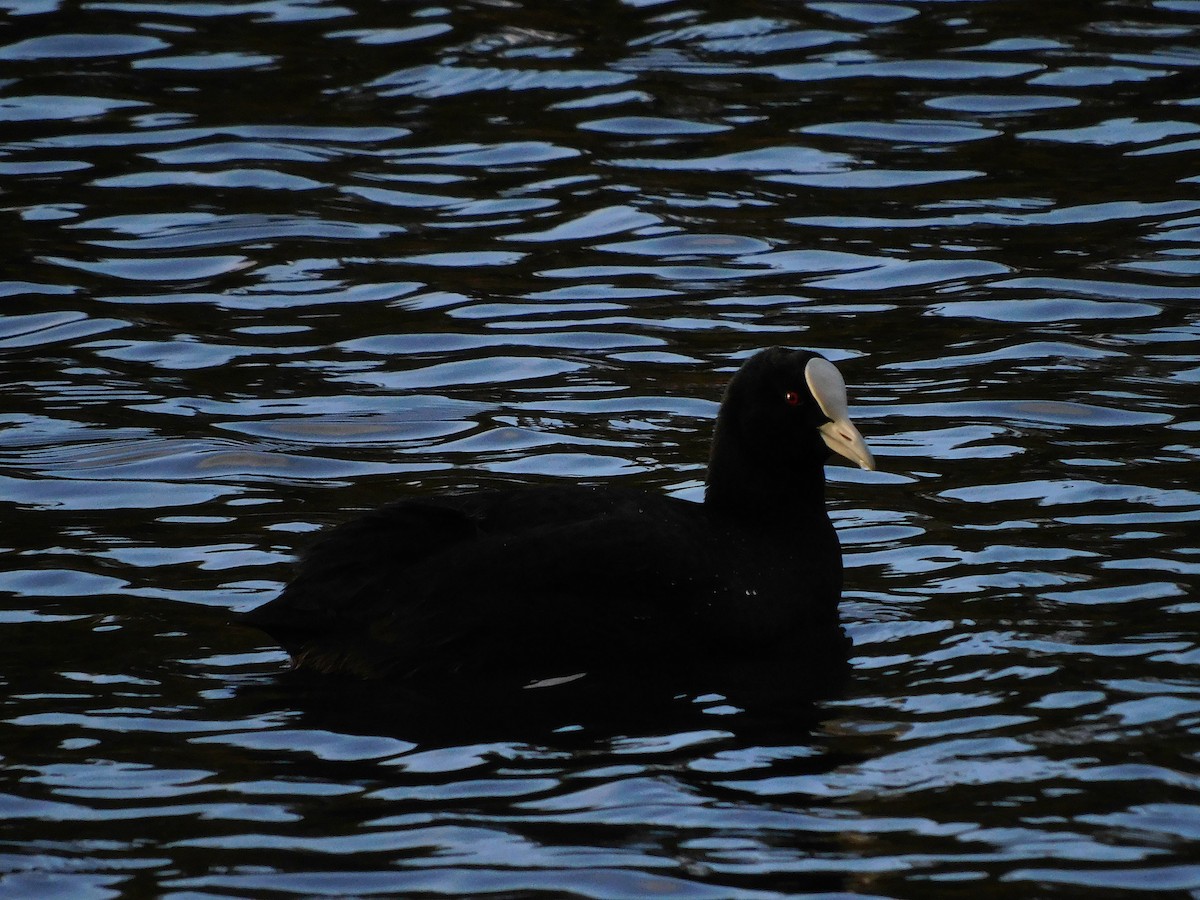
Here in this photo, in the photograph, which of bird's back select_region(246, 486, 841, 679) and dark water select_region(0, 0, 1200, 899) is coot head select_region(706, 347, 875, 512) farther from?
dark water select_region(0, 0, 1200, 899)

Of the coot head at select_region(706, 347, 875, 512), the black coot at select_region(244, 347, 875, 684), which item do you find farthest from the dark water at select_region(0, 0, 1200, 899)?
the coot head at select_region(706, 347, 875, 512)

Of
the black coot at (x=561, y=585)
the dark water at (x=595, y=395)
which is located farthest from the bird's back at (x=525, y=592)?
the dark water at (x=595, y=395)

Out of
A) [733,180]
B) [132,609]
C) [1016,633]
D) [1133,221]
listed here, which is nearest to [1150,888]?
[1016,633]

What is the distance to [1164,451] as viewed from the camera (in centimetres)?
847

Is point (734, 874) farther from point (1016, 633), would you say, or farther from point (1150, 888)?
point (1016, 633)

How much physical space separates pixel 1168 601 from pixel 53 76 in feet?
34.3

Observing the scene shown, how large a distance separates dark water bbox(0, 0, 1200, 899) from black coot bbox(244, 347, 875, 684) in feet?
0.77

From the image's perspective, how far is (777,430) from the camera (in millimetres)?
7113

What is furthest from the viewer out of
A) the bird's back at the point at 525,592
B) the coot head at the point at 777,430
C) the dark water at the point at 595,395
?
the coot head at the point at 777,430

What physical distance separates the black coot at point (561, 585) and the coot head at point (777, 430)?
0.04 feet

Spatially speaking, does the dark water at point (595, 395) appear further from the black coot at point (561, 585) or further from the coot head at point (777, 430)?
the coot head at point (777, 430)

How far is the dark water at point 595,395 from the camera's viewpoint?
5.42 meters

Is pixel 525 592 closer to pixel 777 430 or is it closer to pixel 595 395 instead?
pixel 777 430

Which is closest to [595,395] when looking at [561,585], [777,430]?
[777,430]
